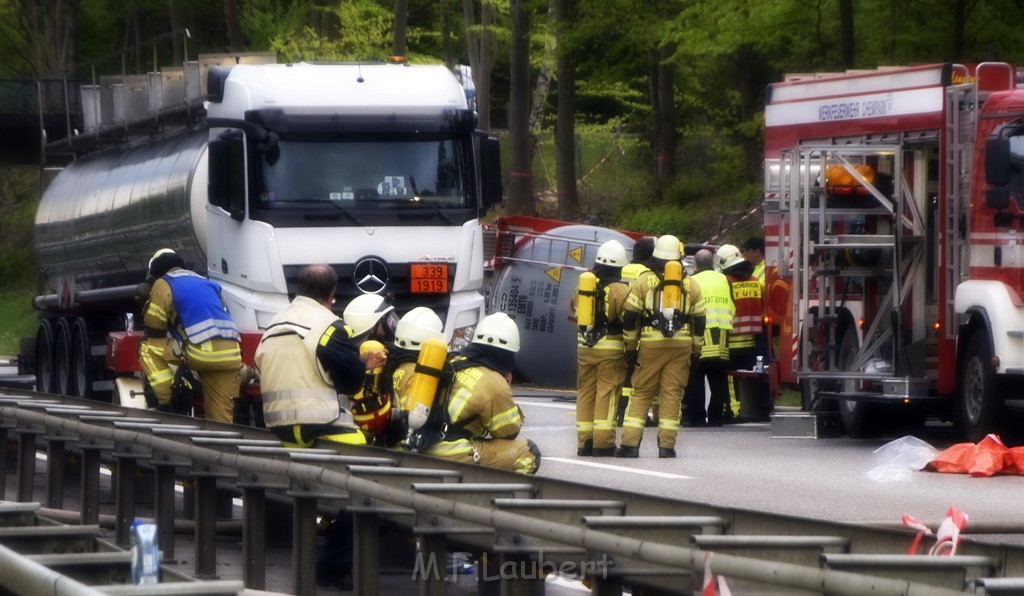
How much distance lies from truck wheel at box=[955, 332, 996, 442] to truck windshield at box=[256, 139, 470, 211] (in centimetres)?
483

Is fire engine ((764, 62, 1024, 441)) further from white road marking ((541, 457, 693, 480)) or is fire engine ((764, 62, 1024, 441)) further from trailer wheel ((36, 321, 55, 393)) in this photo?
trailer wheel ((36, 321, 55, 393))

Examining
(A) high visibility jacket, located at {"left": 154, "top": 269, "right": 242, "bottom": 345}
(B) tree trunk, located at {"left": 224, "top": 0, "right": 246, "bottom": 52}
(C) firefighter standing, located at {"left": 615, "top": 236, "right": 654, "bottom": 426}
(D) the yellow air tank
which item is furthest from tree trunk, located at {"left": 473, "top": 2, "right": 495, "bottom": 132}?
(A) high visibility jacket, located at {"left": 154, "top": 269, "right": 242, "bottom": 345}

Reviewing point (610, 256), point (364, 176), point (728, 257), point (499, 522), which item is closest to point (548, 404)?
point (728, 257)

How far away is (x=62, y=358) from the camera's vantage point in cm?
2172

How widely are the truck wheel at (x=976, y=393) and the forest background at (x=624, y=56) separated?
30.1 ft

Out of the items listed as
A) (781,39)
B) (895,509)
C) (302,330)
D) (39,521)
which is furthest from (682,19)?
(39,521)

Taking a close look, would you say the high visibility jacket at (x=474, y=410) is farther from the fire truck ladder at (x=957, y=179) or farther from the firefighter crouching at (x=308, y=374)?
the fire truck ladder at (x=957, y=179)

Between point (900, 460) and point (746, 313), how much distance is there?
505 centimetres

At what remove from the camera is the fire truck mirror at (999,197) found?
1493 cm

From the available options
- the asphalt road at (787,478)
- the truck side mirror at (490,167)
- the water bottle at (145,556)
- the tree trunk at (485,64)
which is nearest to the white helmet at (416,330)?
the asphalt road at (787,478)

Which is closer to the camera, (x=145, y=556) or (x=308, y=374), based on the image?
(x=145, y=556)

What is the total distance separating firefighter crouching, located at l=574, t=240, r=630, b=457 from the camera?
15578mm

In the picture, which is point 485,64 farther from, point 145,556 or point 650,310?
point 145,556

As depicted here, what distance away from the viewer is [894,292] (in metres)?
16.8
